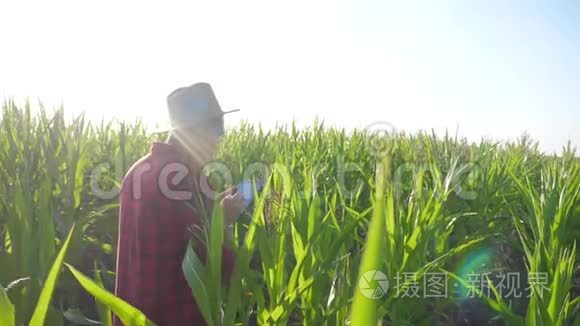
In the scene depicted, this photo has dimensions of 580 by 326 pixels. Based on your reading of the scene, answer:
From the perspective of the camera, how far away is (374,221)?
398mm

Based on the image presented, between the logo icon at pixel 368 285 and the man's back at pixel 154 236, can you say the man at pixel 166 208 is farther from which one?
the logo icon at pixel 368 285

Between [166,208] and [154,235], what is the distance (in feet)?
0.25

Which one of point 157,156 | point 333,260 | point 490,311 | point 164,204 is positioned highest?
point 157,156

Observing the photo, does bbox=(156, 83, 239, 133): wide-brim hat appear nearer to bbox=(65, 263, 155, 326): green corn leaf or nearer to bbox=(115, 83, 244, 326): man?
bbox=(115, 83, 244, 326): man

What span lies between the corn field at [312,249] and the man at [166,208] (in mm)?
142

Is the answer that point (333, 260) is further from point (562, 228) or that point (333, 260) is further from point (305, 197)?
point (562, 228)

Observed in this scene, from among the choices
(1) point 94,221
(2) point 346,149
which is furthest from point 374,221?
(2) point 346,149

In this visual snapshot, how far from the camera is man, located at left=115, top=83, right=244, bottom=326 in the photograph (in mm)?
1313

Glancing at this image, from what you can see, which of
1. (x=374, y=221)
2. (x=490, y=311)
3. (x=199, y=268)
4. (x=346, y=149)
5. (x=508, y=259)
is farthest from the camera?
(x=346, y=149)

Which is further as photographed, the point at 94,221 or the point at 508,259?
the point at 508,259

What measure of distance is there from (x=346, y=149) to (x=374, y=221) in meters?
3.09

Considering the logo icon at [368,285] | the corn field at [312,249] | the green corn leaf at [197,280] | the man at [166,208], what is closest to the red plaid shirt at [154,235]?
the man at [166,208]

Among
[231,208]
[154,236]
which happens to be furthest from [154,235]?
[231,208]

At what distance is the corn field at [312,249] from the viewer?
930mm
